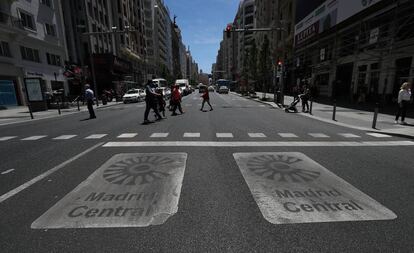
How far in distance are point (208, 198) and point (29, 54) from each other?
29.9m

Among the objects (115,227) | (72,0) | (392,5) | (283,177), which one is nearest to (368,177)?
(283,177)

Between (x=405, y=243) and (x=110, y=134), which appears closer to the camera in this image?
(x=405, y=243)

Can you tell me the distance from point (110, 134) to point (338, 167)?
24.9 feet

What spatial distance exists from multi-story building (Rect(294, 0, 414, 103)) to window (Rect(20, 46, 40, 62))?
2932cm

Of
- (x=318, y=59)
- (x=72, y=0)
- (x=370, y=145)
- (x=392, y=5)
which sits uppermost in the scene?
(x=72, y=0)

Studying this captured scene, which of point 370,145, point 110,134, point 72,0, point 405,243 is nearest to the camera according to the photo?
point 405,243

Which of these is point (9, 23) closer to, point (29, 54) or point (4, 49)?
point (4, 49)

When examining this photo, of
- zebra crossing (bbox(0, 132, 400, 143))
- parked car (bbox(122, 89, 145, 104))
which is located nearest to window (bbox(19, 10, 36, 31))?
parked car (bbox(122, 89, 145, 104))

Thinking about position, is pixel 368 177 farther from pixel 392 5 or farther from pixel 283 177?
pixel 392 5

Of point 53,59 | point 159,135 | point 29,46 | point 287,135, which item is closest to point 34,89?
point 29,46

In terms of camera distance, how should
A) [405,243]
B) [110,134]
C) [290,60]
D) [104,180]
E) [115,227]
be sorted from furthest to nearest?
1. [290,60]
2. [110,134]
3. [104,180]
4. [115,227]
5. [405,243]

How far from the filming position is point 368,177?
4391 millimetres

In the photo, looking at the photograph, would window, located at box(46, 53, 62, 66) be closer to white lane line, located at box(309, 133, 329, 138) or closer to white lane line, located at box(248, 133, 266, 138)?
white lane line, located at box(248, 133, 266, 138)

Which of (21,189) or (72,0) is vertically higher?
(72,0)
